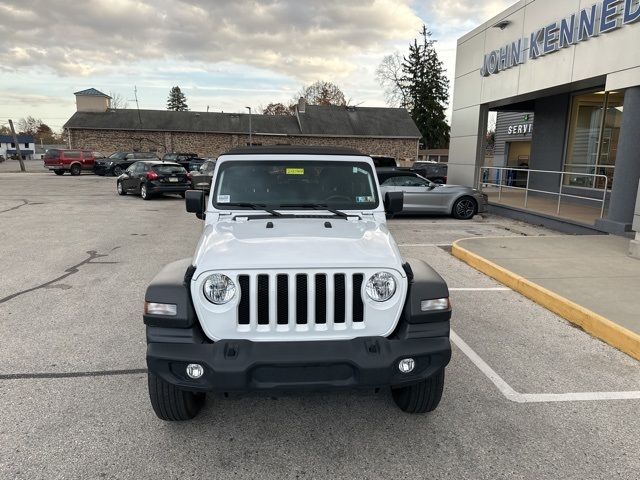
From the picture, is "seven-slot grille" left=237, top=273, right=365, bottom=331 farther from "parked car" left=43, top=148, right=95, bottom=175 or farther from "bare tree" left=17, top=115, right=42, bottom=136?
"bare tree" left=17, top=115, right=42, bottom=136

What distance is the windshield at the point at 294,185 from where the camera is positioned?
4.11m

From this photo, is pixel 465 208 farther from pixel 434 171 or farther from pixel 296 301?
pixel 296 301

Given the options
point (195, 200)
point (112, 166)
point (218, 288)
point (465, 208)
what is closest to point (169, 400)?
point (218, 288)

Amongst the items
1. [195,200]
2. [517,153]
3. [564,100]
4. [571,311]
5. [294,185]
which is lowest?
[571,311]

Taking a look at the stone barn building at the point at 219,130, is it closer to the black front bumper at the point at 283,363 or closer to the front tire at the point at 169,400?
the front tire at the point at 169,400

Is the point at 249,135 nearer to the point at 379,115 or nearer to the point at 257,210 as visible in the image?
the point at 379,115

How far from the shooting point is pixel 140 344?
177 inches

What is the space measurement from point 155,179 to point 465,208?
462 inches

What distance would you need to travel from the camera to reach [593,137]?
14.9 m

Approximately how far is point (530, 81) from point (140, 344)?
12672mm

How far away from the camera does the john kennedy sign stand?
962cm

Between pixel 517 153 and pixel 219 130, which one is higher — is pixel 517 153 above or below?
below

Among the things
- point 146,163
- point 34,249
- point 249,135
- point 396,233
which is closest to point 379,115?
point 249,135

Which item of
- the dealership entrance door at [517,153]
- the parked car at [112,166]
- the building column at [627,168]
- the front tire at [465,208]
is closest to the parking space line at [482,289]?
the building column at [627,168]
